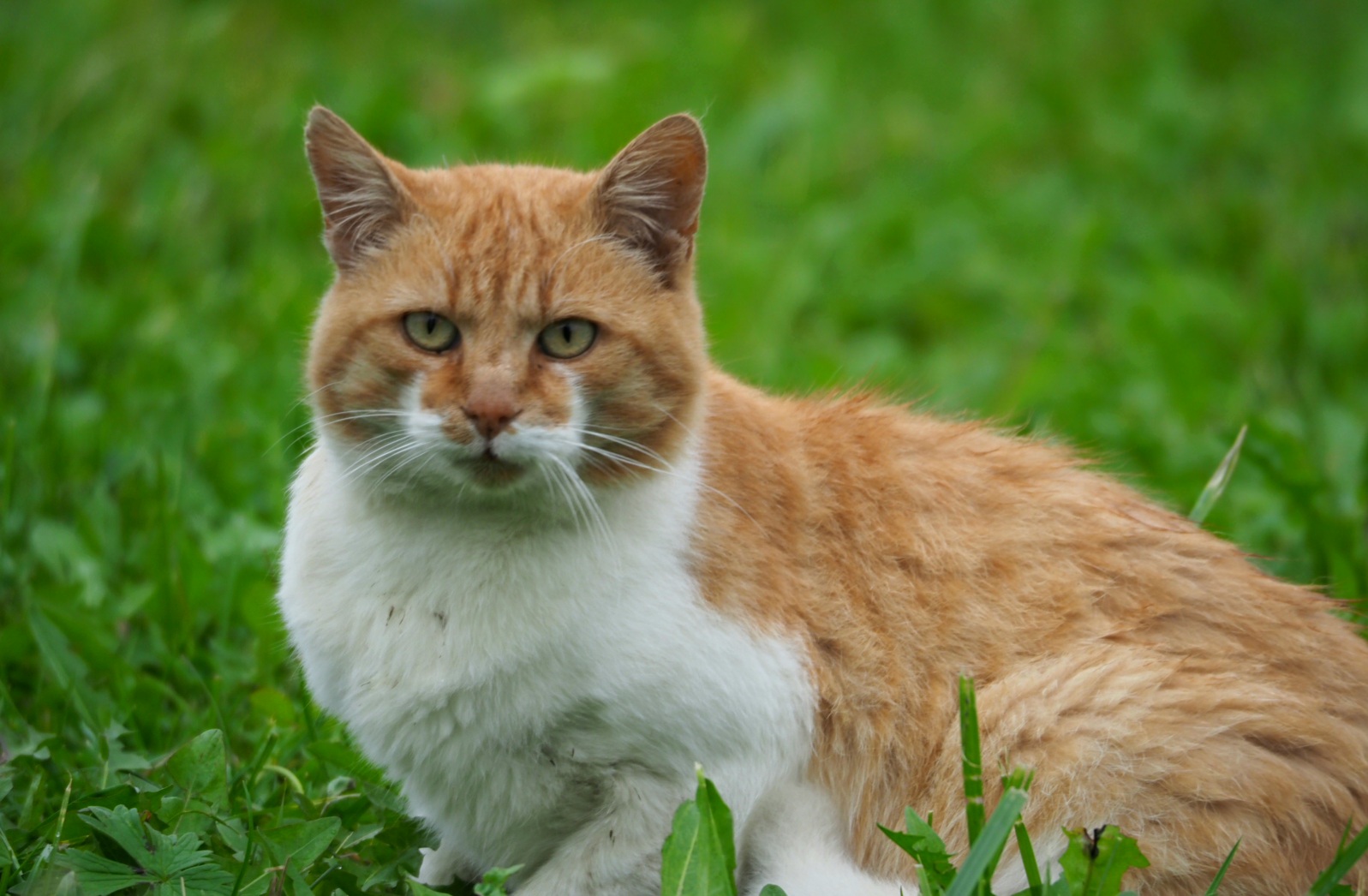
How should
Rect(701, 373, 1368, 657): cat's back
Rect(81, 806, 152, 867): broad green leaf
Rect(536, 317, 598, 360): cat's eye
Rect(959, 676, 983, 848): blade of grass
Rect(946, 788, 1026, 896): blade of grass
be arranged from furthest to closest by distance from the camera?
Rect(701, 373, 1368, 657): cat's back < Rect(536, 317, 598, 360): cat's eye < Rect(81, 806, 152, 867): broad green leaf < Rect(959, 676, 983, 848): blade of grass < Rect(946, 788, 1026, 896): blade of grass

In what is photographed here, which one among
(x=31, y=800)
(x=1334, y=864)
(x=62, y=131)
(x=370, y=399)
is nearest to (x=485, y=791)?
(x=370, y=399)

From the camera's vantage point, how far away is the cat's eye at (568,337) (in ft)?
8.49

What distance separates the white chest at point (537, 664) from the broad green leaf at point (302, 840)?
16 centimetres

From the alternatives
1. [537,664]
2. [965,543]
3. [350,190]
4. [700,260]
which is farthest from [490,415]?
[700,260]

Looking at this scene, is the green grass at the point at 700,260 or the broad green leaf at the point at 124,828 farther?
the green grass at the point at 700,260

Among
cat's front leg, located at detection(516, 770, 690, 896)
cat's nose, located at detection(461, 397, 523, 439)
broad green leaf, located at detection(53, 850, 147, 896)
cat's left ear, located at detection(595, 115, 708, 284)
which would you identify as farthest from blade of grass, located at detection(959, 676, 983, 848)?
broad green leaf, located at detection(53, 850, 147, 896)

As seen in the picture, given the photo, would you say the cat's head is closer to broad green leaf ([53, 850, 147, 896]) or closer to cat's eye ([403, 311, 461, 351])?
cat's eye ([403, 311, 461, 351])

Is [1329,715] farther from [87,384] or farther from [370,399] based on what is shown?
[87,384]

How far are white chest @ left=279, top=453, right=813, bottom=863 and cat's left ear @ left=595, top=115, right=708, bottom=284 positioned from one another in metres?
0.50

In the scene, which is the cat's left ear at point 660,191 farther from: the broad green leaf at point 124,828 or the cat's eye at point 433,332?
the broad green leaf at point 124,828

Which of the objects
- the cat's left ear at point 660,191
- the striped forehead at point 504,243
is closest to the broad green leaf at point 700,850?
the striped forehead at point 504,243

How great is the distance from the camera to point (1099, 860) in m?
A: 2.38

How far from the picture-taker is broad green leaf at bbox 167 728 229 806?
2.78m

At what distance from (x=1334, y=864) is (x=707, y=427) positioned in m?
1.43
